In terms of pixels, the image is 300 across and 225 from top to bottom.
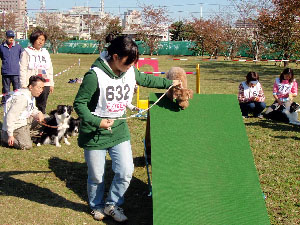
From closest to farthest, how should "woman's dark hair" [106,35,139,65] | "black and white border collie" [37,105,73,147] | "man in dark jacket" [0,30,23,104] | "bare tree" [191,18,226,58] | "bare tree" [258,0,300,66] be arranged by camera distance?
"woman's dark hair" [106,35,139,65], "black and white border collie" [37,105,73,147], "man in dark jacket" [0,30,23,104], "bare tree" [258,0,300,66], "bare tree" [191,18,226,58]

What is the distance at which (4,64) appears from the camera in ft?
31.9

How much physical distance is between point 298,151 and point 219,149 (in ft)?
10.7

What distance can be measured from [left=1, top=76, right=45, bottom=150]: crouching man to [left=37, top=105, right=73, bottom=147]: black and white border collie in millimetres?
351

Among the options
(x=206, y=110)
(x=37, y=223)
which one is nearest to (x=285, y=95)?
(x=206, y=110)

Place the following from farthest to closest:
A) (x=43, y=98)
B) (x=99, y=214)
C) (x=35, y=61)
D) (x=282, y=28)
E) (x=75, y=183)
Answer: (x=282, y=28) < (x=43, y=98) < (x=35, y=61) < (x=75, y=183) < (x=99, y=214)

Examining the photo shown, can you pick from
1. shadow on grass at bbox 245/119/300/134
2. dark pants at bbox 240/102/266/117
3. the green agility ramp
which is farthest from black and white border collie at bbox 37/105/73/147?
dark pants at bbox 240/102/266/117

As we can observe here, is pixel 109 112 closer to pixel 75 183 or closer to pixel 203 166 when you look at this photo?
pixel 203 166

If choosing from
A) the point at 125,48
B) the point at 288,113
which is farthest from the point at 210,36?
the point at 125,48

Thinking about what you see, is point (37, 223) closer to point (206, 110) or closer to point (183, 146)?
point (183, 146)

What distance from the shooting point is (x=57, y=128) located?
684cm

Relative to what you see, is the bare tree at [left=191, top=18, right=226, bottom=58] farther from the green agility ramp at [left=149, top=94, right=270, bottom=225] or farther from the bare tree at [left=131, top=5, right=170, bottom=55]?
the green agility ramp at [left=149, top=94, right=270, bottom=225]

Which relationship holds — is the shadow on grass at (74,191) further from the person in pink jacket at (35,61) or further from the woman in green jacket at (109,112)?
the person in pink jacket at (35,61)

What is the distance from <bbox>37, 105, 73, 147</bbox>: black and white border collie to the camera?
6852mm

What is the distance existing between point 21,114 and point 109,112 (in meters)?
3.26
